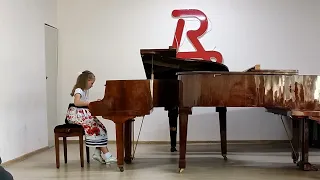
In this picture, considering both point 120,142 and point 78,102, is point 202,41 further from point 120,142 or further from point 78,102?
point 120,142

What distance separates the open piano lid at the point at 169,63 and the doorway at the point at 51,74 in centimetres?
236

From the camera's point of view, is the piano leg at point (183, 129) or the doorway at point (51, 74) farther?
the doorway at point (51, 74)

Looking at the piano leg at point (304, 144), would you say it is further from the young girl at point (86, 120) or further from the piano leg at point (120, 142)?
the young girl at point (86, 120)

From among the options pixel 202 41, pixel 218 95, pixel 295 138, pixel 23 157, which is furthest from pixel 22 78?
pixel 295 138

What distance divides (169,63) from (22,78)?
79.3 inches

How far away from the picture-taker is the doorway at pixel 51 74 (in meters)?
6.51

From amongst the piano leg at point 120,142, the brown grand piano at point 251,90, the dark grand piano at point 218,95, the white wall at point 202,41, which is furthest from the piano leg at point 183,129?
the white wall at point 202,41

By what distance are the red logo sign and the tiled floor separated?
1.70 metres

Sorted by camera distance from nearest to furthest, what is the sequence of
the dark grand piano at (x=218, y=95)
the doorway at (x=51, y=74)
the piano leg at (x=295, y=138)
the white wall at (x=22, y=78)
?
the dark grand piano at (x=218, y=95) → the piano leg at (x=295, y=138) → the white wall at (x=22, y=78) → the doorway at (x=51, y=74)

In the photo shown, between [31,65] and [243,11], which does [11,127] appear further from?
[243,11]

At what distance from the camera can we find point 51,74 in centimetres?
671

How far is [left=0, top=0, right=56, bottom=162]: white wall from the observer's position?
477 centimetres

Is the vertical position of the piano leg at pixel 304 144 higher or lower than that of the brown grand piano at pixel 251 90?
lower

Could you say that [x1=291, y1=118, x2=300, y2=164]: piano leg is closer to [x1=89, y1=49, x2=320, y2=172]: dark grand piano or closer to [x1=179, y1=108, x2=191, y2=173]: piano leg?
[x1=89, y1=49, x2=320, y2=172]: dark grand piano
